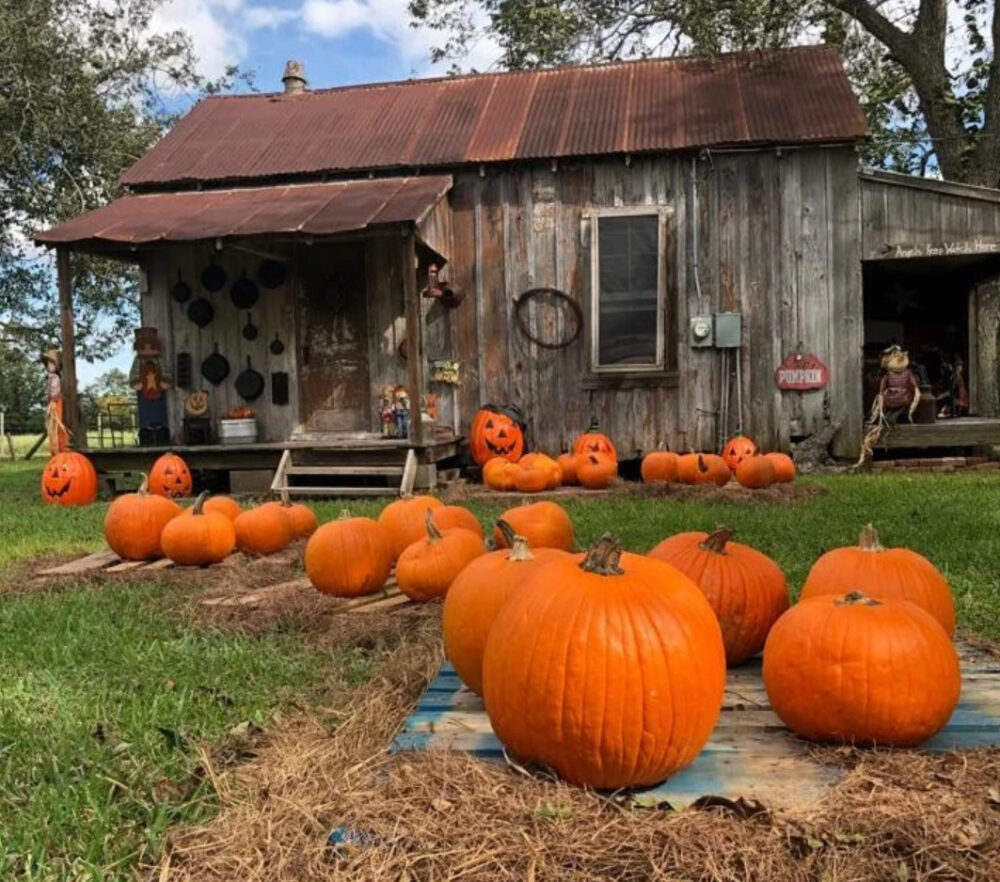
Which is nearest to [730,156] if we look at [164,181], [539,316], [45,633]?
[539,316]

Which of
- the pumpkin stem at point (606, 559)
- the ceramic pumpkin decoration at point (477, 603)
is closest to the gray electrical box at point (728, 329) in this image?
the ceramic pumpkin decoration at point (477, 603)

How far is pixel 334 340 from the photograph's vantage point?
1091 cm

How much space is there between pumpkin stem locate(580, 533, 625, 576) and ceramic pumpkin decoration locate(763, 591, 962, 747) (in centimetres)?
53

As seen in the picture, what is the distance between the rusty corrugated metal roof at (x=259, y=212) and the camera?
8.85 metres

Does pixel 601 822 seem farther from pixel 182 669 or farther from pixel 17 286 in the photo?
pixel 17 286

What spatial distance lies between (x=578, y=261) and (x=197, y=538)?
648 cm

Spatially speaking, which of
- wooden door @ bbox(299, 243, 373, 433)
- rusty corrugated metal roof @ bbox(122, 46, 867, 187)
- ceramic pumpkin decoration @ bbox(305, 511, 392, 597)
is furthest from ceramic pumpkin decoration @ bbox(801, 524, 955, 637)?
wooden door @ bbox(299, 243, 373, 433)

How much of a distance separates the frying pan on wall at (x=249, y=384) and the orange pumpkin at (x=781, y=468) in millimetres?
5963

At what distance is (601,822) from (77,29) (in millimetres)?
21130

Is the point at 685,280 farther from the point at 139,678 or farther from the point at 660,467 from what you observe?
the point at 139,678

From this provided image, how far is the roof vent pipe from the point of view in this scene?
530 inches

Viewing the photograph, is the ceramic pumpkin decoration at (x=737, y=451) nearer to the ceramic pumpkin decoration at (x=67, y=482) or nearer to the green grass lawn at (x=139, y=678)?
the green grass lawn at (x=139, y=678)

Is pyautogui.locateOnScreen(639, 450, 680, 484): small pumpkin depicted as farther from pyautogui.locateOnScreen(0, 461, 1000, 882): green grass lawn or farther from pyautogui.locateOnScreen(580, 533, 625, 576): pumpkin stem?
pyautogui.locateOnScreen(580, 533, 625, 576): pumpkin stem

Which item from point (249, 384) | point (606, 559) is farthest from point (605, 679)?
point (249, 384)
